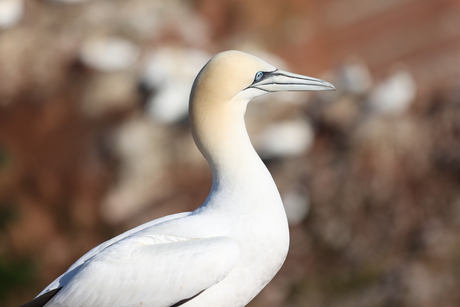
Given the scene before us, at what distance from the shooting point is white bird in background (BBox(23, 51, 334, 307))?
3404 millimetres

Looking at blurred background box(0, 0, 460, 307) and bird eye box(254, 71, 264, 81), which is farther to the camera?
blurred background box(0, 0, 460, 307)

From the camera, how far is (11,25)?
16.2 meters

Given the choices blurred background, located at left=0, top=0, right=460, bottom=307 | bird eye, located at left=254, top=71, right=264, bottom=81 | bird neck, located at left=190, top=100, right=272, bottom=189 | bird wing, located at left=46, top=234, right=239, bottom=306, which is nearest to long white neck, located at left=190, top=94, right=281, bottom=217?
bird neck, located at left=190, top=100, right=272, bottom=189

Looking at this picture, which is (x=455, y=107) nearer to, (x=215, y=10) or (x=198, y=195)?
(x=198, y=195)

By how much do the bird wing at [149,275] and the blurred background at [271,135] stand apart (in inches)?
241

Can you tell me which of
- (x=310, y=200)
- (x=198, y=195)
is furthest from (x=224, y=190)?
(x=198, y=195)

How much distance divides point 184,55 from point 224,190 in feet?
39.4

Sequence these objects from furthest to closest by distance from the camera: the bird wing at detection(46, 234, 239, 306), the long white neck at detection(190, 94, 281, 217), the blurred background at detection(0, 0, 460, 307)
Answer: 1. the blurred background at detection(0, 0, 460, 307)
2. the long white neck at detection(190, 94, 281, 217)
3. the bird wing at detection(46, 234, 239, 306)

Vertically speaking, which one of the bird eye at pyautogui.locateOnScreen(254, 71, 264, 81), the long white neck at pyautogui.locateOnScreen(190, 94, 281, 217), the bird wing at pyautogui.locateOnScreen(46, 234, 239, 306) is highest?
the bird eye at pyautogui.locateOnScreen(254, 71, 264, 81)

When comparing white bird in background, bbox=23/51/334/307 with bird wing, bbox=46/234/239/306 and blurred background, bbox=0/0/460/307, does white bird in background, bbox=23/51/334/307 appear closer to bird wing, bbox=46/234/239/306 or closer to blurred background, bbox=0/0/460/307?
bird wing, bbox=46/234/239/306

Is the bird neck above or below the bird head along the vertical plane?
below

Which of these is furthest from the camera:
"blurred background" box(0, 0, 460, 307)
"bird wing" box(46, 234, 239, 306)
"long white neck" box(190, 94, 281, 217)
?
"blurred background" box(0, 0, 460, 307)

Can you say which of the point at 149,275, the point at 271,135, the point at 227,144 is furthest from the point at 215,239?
the point at 271,135

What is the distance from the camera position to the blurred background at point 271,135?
35.0ft
